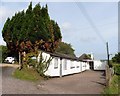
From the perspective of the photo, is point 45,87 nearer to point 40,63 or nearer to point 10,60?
point 40,63

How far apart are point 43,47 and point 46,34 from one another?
1.72 metres

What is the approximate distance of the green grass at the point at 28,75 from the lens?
2287 centimetres

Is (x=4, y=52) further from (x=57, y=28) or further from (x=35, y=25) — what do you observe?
(x=35, y=25)

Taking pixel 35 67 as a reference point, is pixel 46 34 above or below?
above

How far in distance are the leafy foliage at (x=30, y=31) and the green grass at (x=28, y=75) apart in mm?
6768

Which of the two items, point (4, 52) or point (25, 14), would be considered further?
point (4, 52)

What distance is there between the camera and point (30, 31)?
33.9 meters

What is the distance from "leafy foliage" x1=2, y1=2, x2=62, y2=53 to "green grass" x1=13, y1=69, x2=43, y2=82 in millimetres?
6768

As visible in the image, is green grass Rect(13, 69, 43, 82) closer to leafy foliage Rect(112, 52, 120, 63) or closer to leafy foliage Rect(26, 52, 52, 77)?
leafy foliage Rect(26, 52, 52, 77)

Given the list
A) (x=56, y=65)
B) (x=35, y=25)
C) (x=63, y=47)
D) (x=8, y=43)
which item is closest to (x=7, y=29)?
(x=8, y=43)

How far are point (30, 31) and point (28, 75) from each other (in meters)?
11.4

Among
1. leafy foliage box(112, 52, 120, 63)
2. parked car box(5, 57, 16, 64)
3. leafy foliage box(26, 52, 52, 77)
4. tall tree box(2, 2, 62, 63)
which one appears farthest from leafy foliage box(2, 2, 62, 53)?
leafy foliage box(112, 52, 120, 63)

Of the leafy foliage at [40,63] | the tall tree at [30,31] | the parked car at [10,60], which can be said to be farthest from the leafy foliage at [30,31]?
the leafy foliage at [40,63]

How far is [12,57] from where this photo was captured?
45.2 m
